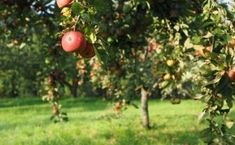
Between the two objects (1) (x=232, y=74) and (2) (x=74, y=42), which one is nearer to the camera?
(2) (x=74, y=42)

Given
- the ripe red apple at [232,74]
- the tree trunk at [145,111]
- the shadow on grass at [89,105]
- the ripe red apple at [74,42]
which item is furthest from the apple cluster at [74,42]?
the shadow on grass at [89,105]

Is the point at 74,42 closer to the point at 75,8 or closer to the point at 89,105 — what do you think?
the point at 75,8

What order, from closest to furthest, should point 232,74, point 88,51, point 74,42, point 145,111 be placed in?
point 74,42, point 88,51, point 232,74, point 145,111

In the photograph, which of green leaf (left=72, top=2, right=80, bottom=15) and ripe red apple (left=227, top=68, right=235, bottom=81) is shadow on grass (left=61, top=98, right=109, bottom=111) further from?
green leaf (left=72, top=2, right=80, bottom=15)

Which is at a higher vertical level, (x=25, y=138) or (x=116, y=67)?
(x=116, y=67)

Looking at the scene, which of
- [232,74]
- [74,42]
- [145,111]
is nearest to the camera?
[74,42]

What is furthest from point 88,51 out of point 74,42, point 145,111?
point 145,111

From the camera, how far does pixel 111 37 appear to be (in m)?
6.54

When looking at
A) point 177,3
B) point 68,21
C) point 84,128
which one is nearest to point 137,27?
point 177,3

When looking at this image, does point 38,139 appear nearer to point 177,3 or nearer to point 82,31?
point 177,3

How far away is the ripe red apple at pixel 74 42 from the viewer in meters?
2.51

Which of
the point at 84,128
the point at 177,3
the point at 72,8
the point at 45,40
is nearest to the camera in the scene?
the point at 72,8

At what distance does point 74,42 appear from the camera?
250 centimetres

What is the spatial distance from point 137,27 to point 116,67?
142 cm
